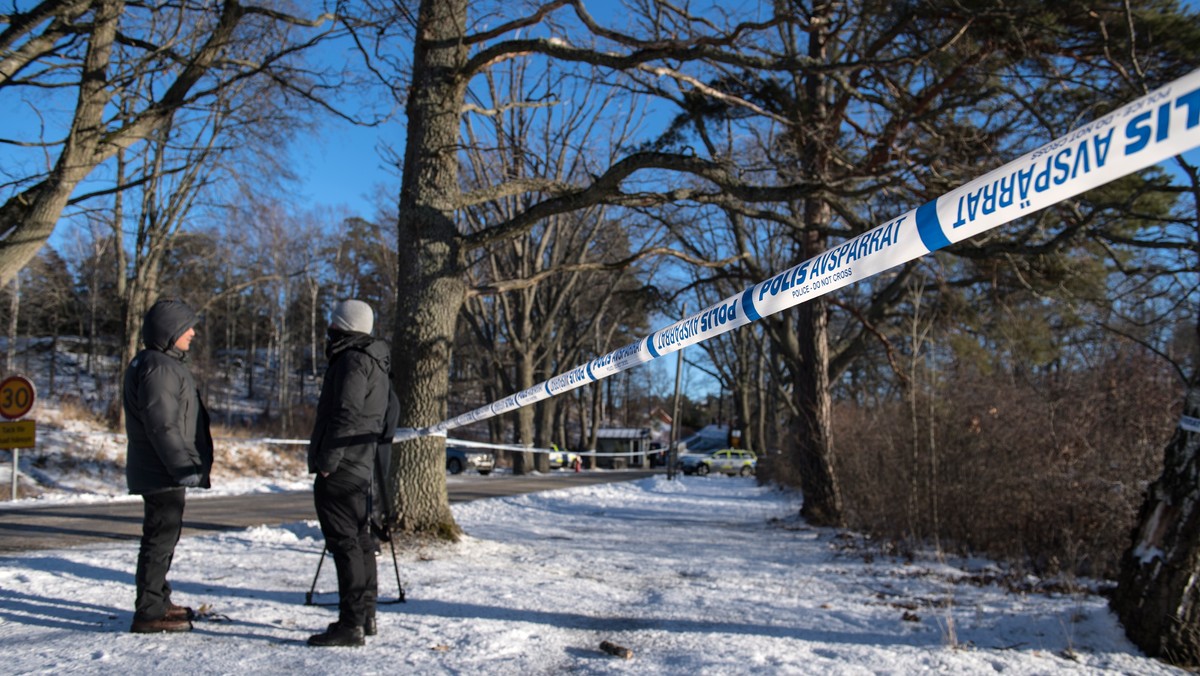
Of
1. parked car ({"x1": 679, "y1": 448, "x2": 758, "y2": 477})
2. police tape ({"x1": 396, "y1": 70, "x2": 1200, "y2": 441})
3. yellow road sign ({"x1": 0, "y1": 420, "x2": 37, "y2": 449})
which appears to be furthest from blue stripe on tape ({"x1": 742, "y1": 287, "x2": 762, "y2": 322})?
parked car ({"x1": 679, "y1": 448, "x2": 758, "y2": 477})

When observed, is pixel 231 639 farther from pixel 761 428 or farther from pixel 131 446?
pixel 761 428

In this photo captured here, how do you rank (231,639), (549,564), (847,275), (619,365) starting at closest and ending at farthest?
(847,275) → (231,639) → (619,365) → (549,564)

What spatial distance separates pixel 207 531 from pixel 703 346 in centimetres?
2916

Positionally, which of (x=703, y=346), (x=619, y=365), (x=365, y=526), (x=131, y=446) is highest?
(x=703, y=346)

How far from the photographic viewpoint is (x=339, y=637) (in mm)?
3920

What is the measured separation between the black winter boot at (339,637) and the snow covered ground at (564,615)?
0.26ft

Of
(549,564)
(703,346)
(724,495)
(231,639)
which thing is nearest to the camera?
(231,639)

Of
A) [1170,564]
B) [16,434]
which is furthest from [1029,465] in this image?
[16,434]

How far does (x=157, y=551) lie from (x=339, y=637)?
111 cm

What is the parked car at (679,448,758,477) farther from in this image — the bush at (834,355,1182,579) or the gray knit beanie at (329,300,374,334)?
the gray knit beanie at (329,300,374,334)

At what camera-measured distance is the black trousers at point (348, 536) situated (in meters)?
4.01

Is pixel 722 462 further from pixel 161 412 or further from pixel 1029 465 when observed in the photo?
pixel 161 412

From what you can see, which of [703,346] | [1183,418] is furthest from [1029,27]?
[703,346]

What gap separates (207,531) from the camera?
8.73 m
